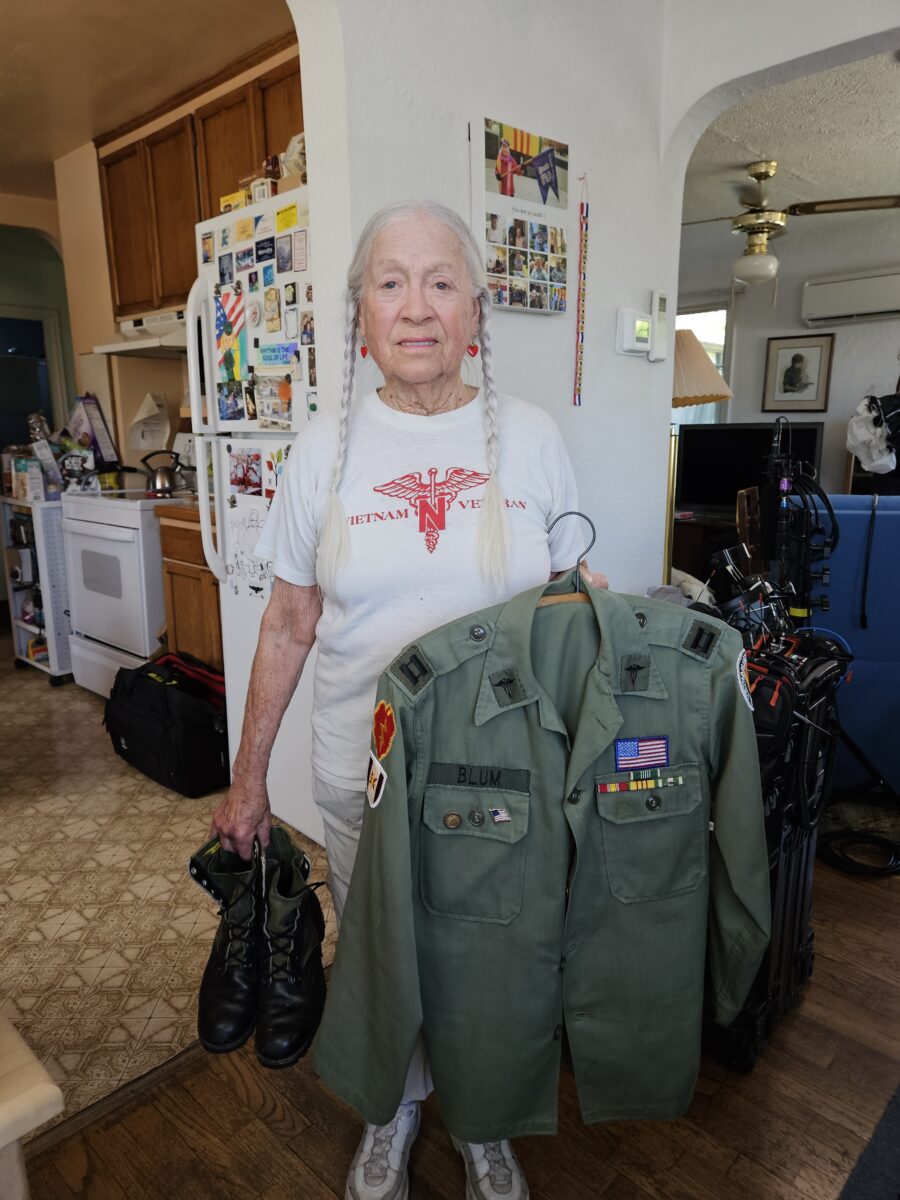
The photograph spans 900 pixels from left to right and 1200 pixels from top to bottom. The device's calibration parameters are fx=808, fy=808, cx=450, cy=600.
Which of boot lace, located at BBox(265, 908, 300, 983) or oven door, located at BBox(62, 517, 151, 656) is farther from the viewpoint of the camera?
oven door, located at BBox(62, 517, 151, 656)

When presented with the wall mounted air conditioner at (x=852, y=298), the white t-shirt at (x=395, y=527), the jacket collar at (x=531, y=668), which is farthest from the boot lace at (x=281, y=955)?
the wall mounted air conditioner at (x=852, y=298)

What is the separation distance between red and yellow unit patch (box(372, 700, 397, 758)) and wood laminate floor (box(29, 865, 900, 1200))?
33.6 inches

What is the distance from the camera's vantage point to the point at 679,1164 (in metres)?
1.42

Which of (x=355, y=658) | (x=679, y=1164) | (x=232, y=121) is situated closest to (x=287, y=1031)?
(x=355, y=658)

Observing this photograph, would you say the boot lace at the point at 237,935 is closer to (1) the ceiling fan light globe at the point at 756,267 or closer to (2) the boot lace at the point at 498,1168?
(2) the boot lace at the point at 498,1168

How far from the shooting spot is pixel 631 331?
94.5 inches

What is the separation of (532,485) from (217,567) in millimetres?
1617

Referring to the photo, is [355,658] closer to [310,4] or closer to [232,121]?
[310,4]

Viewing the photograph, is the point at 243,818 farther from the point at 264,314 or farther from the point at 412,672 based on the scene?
the point at 264,314

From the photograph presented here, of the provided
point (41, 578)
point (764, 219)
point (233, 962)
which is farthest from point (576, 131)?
point (41, 578)

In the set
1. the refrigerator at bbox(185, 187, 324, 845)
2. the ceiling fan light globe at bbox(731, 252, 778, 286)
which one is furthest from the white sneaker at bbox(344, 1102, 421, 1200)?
the ceiling fan light globe at bbox(731, 252, 778, 286)

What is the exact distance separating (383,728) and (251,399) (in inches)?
61.8

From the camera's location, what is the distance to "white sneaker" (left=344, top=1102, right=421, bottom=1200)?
131cm

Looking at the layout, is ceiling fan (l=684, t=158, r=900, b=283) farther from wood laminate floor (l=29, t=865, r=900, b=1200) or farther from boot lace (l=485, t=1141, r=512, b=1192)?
boot lace (l=485, t=1141, r=512, b=1192)
